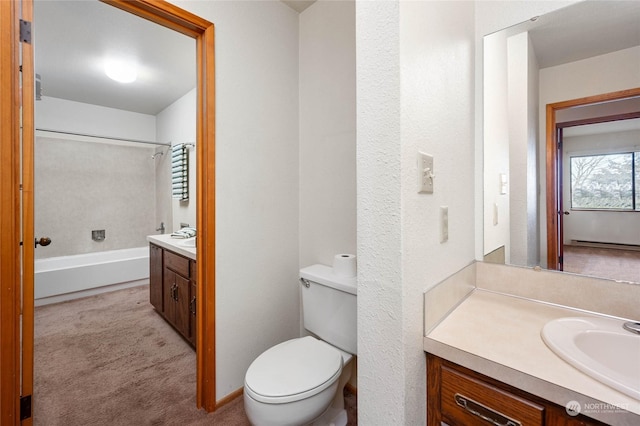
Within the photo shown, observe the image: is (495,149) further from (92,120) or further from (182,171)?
(92,120)

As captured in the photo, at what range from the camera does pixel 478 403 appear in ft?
2.36

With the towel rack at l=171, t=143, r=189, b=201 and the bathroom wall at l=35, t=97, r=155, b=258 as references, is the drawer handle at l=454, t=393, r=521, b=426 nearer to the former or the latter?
the towel rack at l=171, t=143, r=189, b=201

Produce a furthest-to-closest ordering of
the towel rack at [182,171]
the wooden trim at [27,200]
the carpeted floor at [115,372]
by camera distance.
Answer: the towel rack at [182,171], the carpeted floor at [115,372], the wooden trim at [27,200]

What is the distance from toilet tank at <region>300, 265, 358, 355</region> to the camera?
143cm

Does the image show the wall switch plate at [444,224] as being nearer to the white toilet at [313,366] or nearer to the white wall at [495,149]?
the white wall at [495,149]

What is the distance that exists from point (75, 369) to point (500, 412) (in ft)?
8.41

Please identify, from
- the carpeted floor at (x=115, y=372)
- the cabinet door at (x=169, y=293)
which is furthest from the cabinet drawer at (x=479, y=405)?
the cabinet door at (x=169, y=293)

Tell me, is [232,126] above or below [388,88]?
above

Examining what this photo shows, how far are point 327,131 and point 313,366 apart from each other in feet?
4.31

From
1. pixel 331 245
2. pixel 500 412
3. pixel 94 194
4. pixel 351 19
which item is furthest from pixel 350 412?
pixel 94 194

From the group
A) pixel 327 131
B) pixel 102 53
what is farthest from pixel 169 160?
pixel 327 131

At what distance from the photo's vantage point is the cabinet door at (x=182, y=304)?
2073 millimetres

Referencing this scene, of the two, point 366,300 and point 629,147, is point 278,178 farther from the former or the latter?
point 629,147

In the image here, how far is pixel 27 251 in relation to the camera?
107cm
